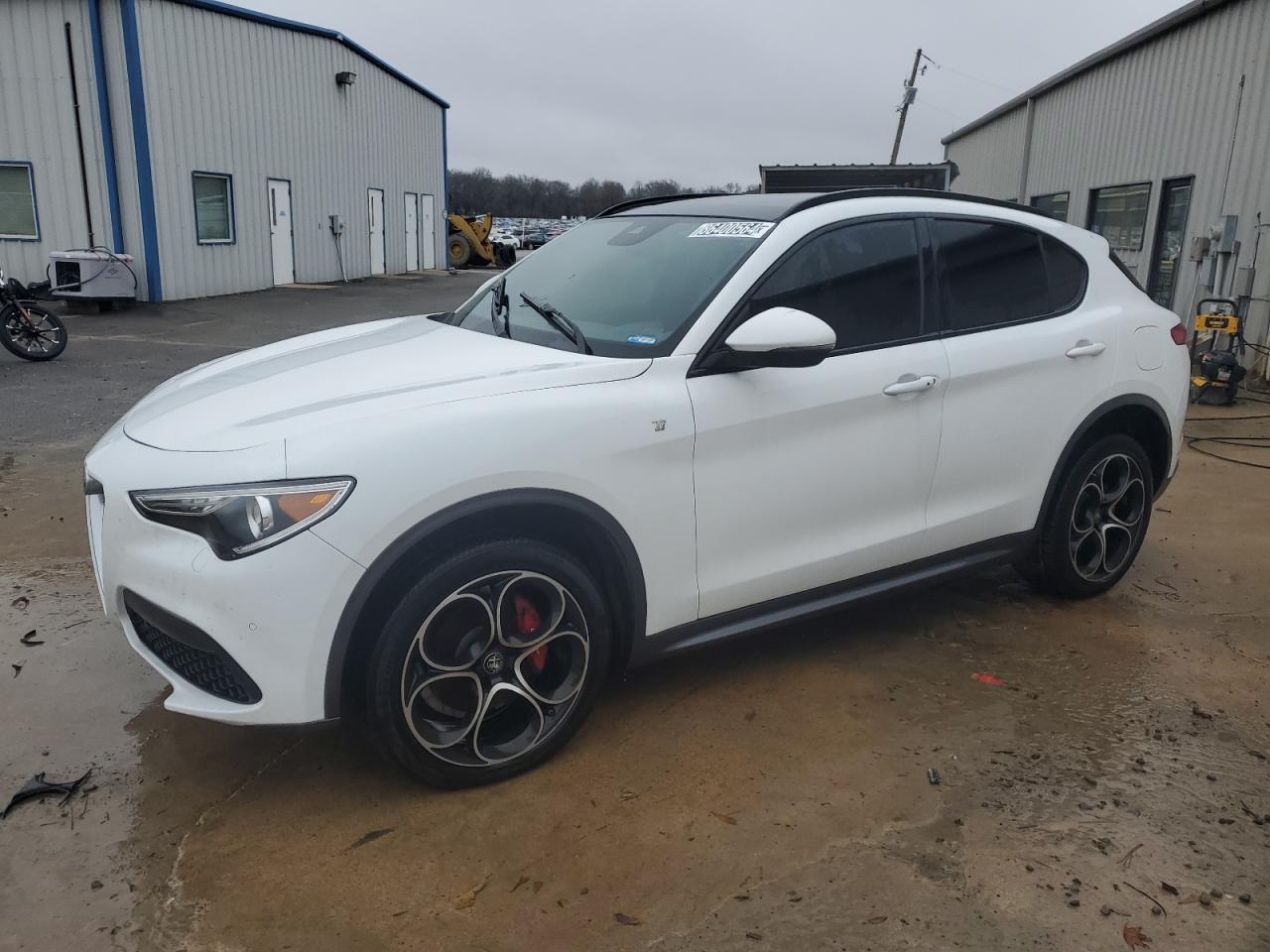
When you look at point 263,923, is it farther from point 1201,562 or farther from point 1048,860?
point 1201,562

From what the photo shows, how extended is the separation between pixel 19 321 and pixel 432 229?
69.1 ft

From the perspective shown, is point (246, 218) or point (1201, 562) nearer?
point (1201, 562)

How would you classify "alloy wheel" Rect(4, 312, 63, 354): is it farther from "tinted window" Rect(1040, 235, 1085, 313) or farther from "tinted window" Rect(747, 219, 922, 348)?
"tinted window" Rect(1040, 235, 1085, 313)

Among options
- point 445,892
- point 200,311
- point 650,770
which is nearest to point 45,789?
point 445,892

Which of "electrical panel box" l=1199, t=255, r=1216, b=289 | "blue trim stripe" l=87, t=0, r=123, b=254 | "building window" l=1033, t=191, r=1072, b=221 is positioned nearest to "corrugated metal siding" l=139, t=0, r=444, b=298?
"blue trim stripe" l=87, t=0, r=123, b=254

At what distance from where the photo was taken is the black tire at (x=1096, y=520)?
4180 millimetres

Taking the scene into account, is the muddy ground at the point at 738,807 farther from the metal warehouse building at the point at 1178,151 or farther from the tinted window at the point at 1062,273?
the metal warehouse building at the point at 1178,151

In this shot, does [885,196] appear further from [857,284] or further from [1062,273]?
[1062,273]

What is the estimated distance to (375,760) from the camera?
3.11m

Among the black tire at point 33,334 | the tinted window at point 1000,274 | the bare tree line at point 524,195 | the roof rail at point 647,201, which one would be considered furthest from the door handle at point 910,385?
the bare tree line at point 524,195

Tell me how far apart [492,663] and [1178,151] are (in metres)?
13.4

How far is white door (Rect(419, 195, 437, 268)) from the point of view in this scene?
29734 mm

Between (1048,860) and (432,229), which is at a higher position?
(432,229)

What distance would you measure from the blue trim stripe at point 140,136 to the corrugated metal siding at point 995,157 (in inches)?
569
